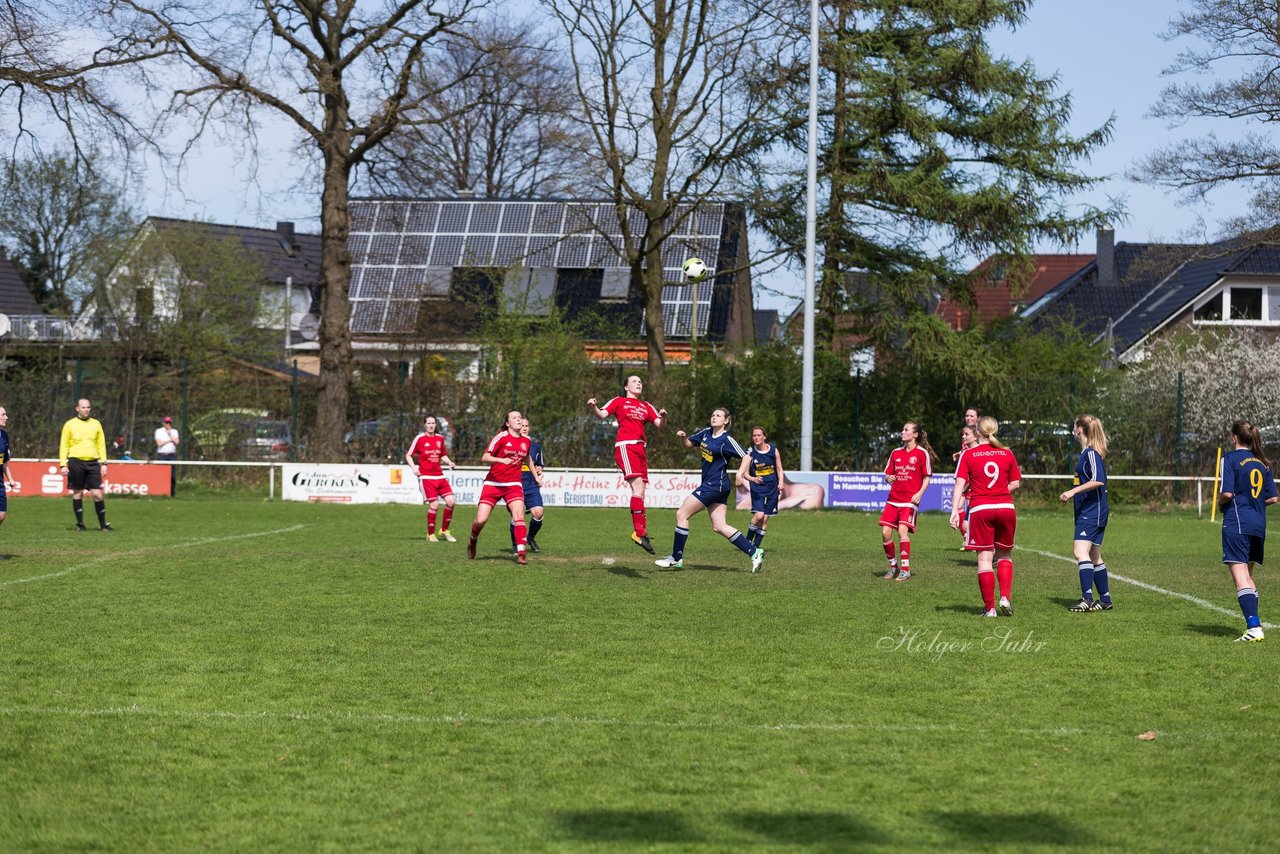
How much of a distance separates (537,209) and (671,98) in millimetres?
18214

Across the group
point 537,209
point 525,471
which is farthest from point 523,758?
point 537,209

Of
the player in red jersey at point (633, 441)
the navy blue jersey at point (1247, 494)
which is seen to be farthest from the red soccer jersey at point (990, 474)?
the player in red jersey at point (633, 441)

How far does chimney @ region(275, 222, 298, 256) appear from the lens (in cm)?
6661

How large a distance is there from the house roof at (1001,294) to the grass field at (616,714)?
19.0 m

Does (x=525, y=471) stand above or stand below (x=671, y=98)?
below

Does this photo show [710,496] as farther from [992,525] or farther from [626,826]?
[626,826]

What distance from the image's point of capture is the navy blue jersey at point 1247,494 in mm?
10852

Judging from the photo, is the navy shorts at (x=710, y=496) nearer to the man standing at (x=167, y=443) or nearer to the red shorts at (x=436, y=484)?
the red shorts at (x=436, y=484)

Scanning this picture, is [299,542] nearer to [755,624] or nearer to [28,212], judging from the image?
[755,624]

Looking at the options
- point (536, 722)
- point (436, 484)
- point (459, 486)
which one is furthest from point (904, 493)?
point (459, 486)

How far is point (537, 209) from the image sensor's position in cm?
5000

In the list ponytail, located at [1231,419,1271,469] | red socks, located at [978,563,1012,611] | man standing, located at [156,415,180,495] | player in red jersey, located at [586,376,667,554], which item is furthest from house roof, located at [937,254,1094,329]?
ponytail, located at [1231,419,1271,469]

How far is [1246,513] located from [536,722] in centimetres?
607

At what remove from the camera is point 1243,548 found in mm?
10898
